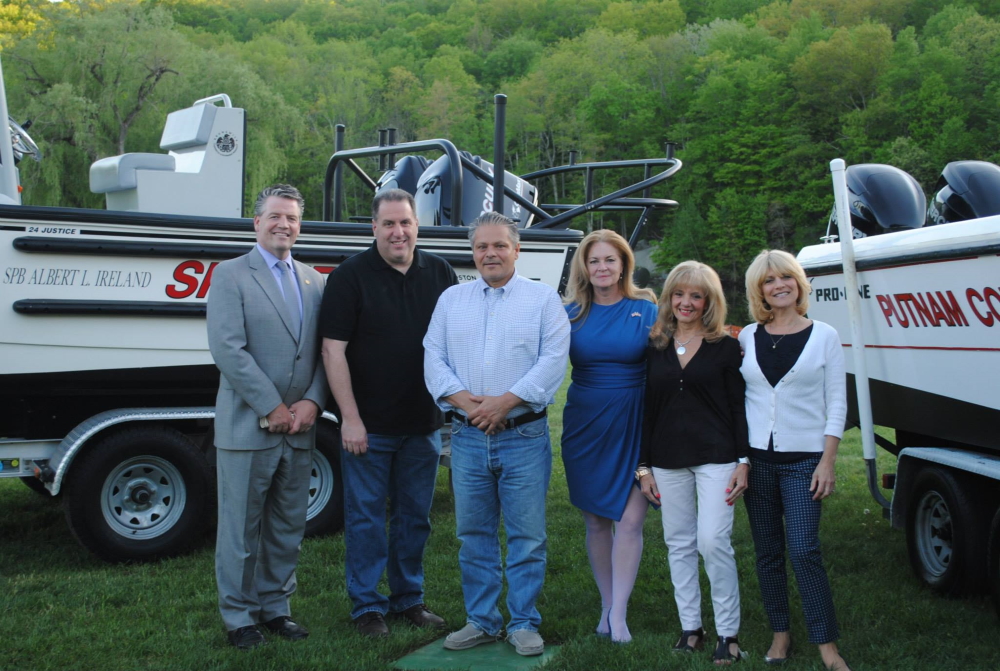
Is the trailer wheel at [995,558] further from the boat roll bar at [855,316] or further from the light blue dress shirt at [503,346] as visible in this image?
the light blue dress shirt at [503,346]

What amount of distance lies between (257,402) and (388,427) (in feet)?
1.83

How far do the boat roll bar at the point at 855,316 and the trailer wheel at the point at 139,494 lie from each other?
3.52m

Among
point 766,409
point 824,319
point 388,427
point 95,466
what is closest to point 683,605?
point 766,409

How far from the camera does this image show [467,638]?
3.83 meters

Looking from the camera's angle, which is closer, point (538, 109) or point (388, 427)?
point (388, 427)

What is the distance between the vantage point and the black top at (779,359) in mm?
3525

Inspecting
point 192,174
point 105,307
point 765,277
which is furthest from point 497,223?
point 192,174

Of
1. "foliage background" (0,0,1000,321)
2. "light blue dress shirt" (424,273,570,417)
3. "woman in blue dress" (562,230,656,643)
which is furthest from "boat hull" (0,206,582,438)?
"foliage background" (0,0,1000,321)

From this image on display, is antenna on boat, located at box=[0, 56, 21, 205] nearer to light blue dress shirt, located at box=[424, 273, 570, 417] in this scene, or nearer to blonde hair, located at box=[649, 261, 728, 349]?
light blue dress shirt, located at box=[424, 273, 570, 417]

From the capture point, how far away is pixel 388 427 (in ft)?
12.9

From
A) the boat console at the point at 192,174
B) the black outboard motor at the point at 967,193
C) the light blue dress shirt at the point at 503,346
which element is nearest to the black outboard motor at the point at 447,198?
the boat console at the point at 192,174

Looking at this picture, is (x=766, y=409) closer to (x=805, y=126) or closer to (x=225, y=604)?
(x=225, y=604)

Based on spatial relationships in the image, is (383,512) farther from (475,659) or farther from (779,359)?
(779,359)

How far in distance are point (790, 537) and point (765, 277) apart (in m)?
0.99
